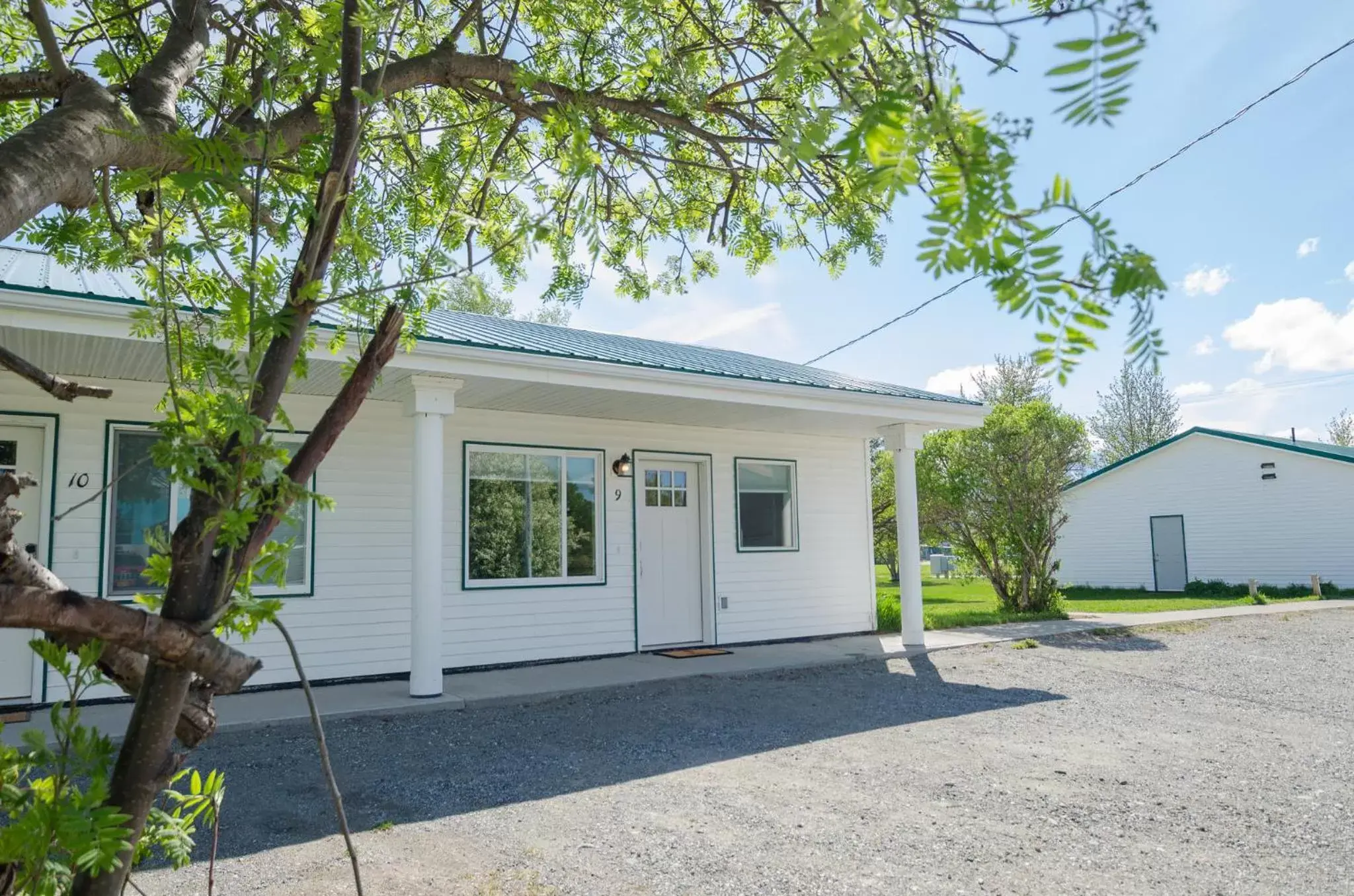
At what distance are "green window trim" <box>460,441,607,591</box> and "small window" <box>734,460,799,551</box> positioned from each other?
6.27ft

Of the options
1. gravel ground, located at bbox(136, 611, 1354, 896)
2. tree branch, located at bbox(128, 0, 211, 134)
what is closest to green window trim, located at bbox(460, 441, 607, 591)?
gravel ground, located at bbox(136, 611, 1354, 896)

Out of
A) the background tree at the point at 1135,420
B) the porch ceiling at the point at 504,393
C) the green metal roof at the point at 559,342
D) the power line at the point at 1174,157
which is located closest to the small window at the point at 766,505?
the porch ceiling at the point at 504,393

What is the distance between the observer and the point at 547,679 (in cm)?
796

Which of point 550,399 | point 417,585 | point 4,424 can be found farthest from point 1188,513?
point 4,424

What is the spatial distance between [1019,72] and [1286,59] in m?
0.50

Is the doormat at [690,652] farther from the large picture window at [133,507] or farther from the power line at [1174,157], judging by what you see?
the power line at [1174,157]

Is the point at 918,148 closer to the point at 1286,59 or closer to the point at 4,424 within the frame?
the point at 1286,59

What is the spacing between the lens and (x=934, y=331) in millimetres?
1651

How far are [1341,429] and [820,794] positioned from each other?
46791 mm

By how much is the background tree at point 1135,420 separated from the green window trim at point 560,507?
31.9 metres

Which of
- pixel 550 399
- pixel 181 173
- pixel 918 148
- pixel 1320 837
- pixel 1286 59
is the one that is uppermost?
pixel 550 399

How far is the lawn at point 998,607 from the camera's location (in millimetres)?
13055

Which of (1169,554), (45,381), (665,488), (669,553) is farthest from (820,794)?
(1169,554)

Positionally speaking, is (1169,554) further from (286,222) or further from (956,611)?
(286,222)
